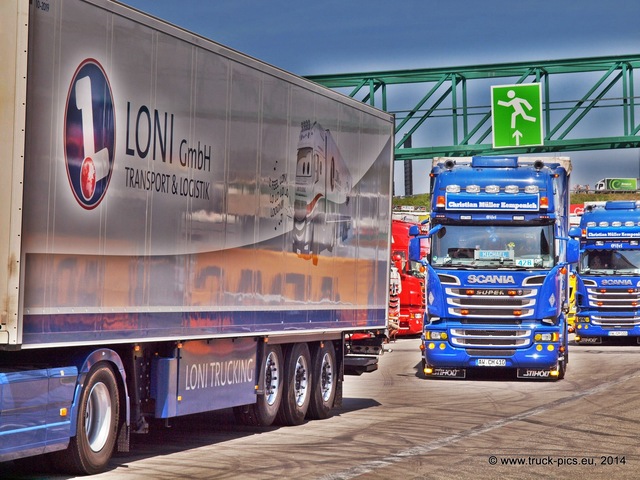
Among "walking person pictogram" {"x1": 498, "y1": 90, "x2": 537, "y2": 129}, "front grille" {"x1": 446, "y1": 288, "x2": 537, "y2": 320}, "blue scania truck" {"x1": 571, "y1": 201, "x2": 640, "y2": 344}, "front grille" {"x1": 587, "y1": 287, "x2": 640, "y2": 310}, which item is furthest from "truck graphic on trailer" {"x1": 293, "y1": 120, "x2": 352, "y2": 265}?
"walking person pictogram" {"x1": 498, "y1": 90, "x2": 537, "y2": 129}

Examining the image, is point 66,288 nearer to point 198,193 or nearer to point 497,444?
point 198,193

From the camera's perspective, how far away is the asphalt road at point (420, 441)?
12.0 metres

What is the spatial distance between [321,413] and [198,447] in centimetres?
337

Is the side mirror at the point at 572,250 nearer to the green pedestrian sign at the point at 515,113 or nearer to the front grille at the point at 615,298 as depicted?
the front grille at the point at 615,298

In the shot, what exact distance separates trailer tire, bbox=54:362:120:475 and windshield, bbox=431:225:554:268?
13.1 metres

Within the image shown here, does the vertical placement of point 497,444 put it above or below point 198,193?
below

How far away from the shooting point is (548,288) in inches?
951

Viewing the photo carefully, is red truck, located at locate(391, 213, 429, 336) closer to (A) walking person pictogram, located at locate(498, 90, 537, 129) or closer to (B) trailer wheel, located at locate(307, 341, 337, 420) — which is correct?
(A) walking person pictogram, located at locate(498, 90, 537, 129)

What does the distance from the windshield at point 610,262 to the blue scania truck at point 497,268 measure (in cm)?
1242

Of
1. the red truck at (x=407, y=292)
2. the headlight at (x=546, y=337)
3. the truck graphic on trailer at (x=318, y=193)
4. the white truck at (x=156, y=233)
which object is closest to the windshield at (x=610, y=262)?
the red truck at (x=407, y=292)

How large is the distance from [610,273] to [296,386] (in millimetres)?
21978

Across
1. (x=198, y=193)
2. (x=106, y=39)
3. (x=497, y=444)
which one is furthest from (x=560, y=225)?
(x=106, y=39)

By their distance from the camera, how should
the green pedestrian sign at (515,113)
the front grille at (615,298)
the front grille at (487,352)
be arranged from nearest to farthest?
the front grille at (487,352), the front grille at (615,298), the green pedestrian sign at (515,113)

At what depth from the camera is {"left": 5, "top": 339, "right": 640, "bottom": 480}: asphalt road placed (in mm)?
12008
